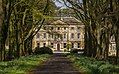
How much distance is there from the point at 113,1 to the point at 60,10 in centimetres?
2721

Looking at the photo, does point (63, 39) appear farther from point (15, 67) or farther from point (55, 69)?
point (15, 67)

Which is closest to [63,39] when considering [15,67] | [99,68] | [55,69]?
[55,69]

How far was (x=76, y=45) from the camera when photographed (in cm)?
15138

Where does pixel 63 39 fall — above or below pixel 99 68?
below

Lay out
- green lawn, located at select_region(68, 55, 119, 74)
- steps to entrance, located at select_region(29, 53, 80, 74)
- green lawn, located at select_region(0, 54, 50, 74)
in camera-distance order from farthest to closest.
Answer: steps to entrance, located at select_region(29, 53, 80, 74) → green lawn, located at select_region(0, 54, 50, 74) → green lawn, located at select_region(68, 55, 119, 74)

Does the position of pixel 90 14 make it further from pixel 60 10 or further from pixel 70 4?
pixel 60 10

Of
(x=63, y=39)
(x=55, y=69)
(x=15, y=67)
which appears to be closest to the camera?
(x=15, y=67)

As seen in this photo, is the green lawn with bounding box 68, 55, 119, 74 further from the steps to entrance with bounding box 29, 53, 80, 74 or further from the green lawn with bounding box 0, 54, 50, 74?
the green lawn with bounding box 0, 54, 50, 74

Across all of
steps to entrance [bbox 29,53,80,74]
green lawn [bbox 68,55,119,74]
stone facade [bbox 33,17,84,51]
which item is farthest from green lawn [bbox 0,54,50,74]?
stone facade [bbox 33,17,84,51]

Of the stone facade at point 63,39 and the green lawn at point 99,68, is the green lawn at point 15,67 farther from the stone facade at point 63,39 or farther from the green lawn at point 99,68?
the stone facade at point 63,39

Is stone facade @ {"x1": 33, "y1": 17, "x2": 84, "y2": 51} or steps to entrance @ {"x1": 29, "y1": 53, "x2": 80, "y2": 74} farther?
stone facade @ {"x1": 33, "y1": 17, "x2": 84, "y2": 51}

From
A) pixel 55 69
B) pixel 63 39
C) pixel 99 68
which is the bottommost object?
pixel 55 69

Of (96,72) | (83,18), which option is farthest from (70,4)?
(96,72)

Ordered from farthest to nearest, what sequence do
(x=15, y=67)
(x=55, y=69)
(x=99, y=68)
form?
(x=55, y=69), (x=15, y=67), (x=99, y=68)
